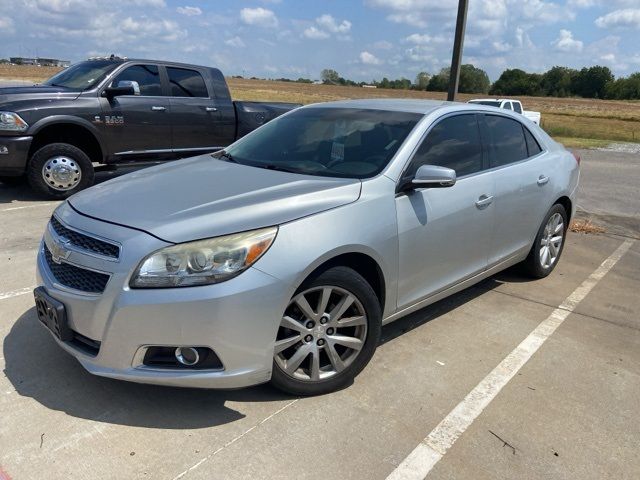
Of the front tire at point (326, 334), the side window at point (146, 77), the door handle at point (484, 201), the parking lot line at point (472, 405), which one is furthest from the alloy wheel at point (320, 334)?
the side window at point (146, 77)

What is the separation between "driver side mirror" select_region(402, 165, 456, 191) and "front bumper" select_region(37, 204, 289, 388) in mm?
1145

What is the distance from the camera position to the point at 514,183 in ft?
14.2

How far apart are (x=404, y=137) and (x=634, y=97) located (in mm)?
127358

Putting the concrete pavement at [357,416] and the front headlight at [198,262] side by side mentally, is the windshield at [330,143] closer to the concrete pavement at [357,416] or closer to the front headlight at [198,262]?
the front headlight at [198,262]

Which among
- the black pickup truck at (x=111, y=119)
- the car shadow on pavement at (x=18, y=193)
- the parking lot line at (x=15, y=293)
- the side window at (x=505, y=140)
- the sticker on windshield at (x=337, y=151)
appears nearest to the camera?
the sticker on windshield at (x=337, y=151)

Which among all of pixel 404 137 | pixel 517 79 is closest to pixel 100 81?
pixel 404 137

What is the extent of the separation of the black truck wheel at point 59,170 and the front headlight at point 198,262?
529cm

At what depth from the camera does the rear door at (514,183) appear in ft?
13.8

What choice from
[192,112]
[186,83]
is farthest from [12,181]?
[186,83]

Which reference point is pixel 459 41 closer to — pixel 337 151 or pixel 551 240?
pixel 551 240

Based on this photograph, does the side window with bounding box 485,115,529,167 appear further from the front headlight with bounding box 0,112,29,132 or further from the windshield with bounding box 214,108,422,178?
the front headlight with bounding box 0,112,29,132

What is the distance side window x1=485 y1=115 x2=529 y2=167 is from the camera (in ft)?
14.1

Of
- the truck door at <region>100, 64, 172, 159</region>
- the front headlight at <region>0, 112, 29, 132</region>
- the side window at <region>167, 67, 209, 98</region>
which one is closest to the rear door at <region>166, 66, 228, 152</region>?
the side window at <region>167, 67, 209, 98</region>

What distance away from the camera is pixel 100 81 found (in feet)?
24.4
